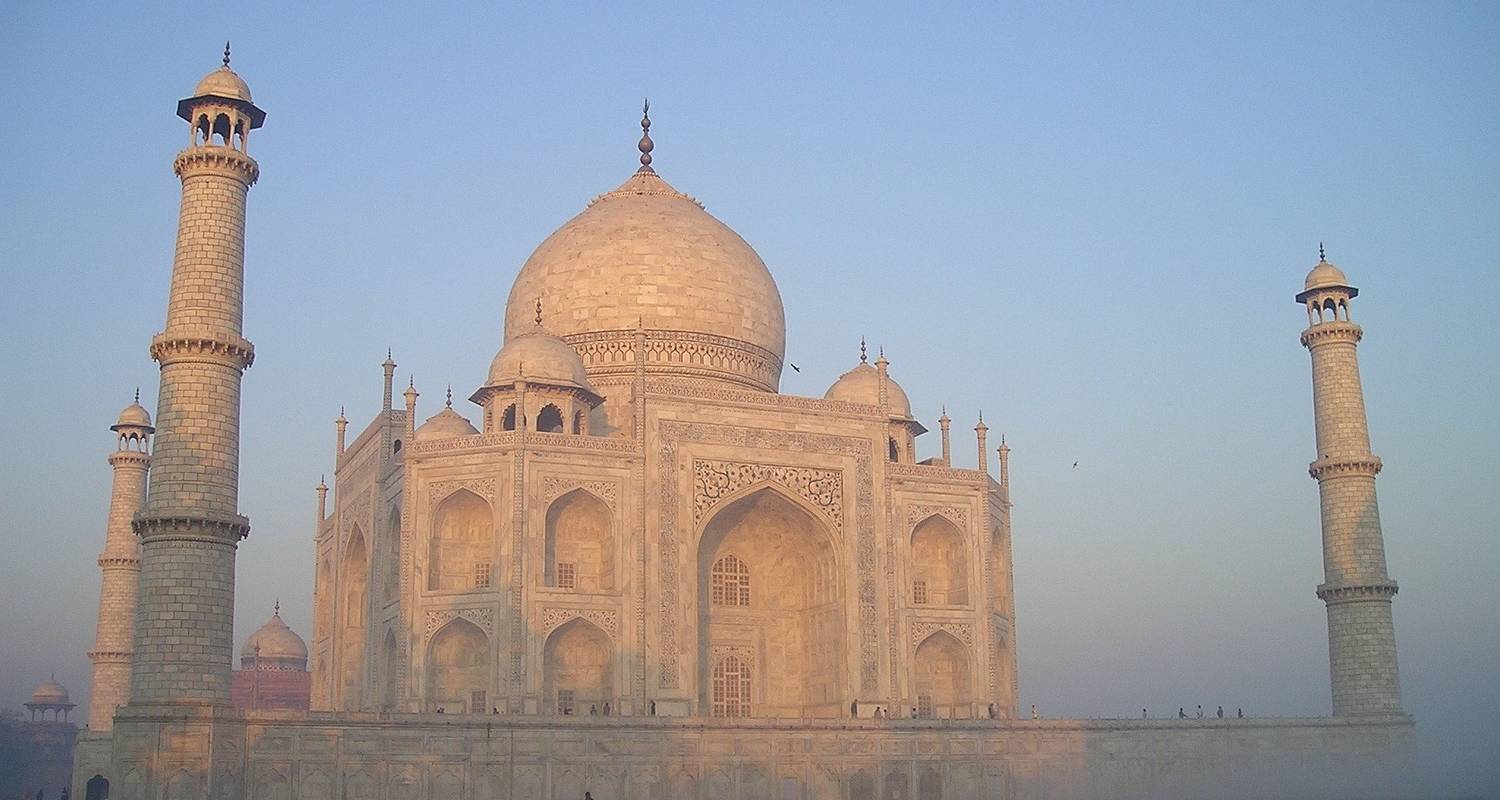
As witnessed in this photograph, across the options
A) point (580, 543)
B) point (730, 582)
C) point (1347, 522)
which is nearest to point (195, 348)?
point (580, 543)

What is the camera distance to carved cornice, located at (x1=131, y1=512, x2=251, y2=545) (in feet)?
60.2

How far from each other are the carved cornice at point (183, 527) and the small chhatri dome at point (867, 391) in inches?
553

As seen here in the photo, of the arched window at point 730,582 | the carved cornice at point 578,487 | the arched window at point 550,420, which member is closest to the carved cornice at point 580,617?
the carved cornice at point 578,487

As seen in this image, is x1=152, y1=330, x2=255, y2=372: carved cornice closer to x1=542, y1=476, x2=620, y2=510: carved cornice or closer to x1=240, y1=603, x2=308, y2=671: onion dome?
x1=542, y1=476, x2=620, y2=510: carved cornice

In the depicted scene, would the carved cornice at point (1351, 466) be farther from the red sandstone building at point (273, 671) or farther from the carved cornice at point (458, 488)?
the red sandstone building at point (273, 671)

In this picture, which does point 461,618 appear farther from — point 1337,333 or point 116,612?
point 1337,333

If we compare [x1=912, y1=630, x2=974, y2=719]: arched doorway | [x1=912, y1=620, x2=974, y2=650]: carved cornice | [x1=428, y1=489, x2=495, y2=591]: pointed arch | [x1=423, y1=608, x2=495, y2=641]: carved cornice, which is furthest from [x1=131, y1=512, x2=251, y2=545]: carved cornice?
[x1=912, y1=630, x2=974, y2=719]: arched doorway

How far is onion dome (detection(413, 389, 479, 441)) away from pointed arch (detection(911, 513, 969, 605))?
27.3 feet

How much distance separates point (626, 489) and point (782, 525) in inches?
144

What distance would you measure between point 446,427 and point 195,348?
9119 mm

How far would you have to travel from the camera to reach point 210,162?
65.1ft

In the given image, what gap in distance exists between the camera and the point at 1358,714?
2662 centimetres

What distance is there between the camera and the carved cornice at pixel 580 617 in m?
24.7

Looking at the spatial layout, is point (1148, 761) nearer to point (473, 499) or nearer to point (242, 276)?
point (473, 499)
